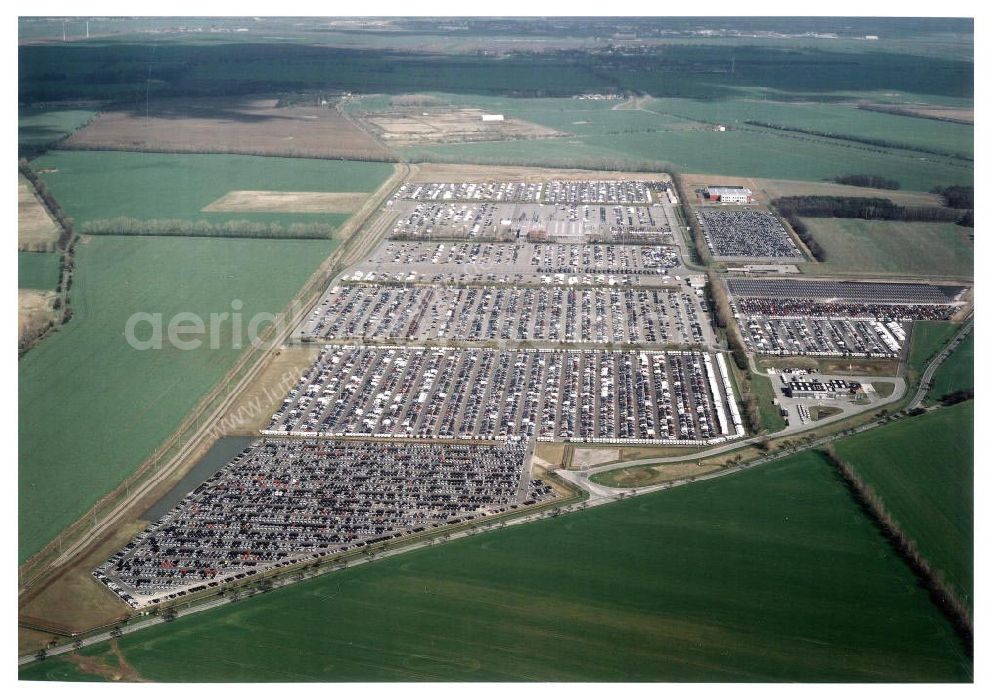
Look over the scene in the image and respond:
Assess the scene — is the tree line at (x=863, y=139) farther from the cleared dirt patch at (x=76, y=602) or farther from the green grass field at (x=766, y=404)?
the cleared dirt patch at (x=76, y=602)

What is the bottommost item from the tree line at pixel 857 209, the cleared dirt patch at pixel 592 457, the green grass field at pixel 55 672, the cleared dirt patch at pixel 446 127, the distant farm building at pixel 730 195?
the green grass field at pixel 55 672

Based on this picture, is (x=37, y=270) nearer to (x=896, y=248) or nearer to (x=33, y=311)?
(x=33, y=311)

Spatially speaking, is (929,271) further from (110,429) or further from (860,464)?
(110,429)

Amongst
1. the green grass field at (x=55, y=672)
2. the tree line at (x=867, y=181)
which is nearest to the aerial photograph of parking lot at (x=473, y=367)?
the green grass field at (x=55, y=672)

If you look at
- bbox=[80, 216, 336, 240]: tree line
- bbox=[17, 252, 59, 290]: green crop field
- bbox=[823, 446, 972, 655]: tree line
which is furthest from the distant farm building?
bbox=[17, 252, 59, 290]: green crop field

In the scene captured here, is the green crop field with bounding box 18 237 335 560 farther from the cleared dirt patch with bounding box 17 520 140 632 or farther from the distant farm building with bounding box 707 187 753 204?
the distant farm building with bounding box 707 187 753 204

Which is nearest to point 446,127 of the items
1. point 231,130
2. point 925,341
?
point 231,130
